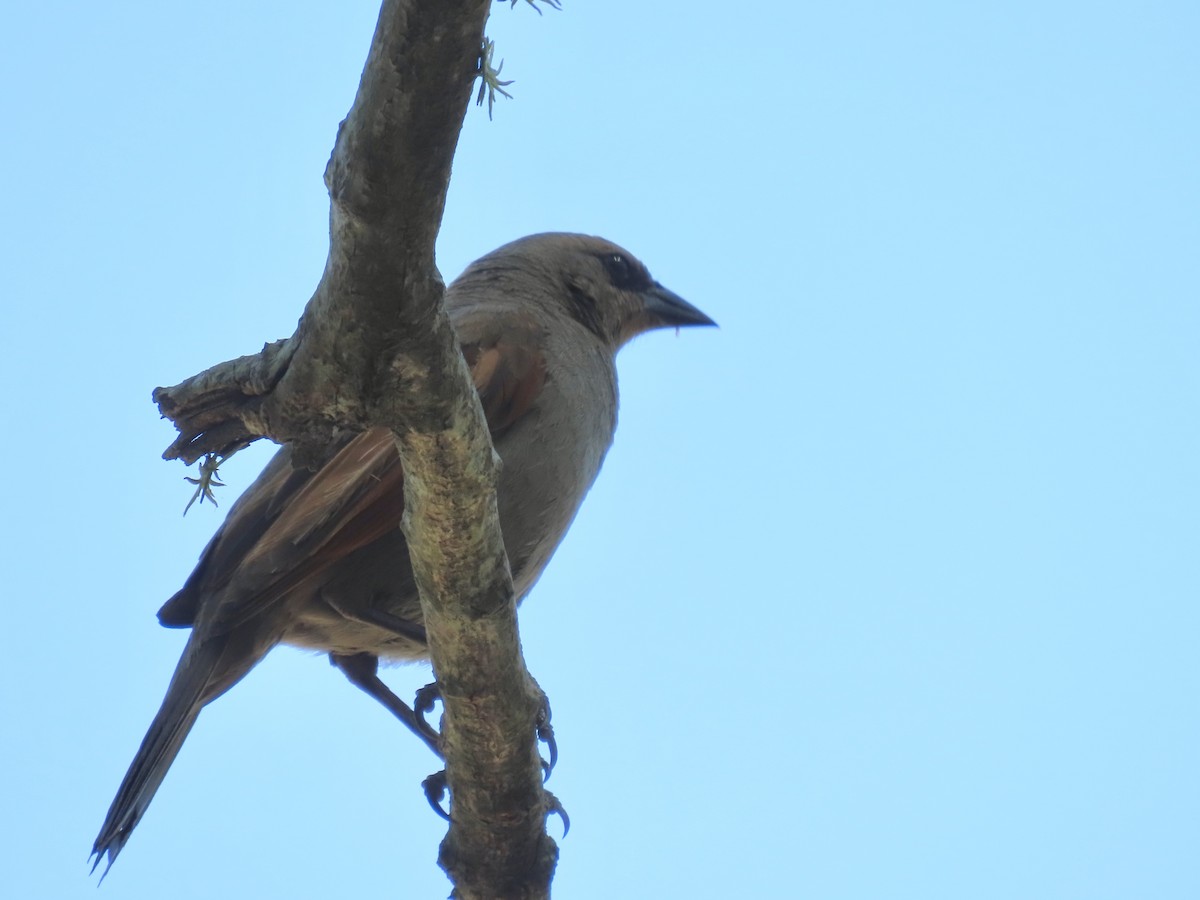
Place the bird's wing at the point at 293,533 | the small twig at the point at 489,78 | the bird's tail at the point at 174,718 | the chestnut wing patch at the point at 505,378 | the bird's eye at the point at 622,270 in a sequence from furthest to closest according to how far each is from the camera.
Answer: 1. the bird's eye at the point at 622,270
2. the chestnut wing patch at the point at 505,378
3. the bird's wing at the point at 293,533
4. the bird's tail at the point at 174,718
5. the small twig at the point at 489,78

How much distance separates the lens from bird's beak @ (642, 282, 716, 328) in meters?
7.31

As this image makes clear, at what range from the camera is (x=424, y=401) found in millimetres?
3447

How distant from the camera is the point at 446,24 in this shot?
2.70 metres

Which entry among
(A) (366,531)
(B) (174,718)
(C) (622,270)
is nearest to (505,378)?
(A) (366,531)

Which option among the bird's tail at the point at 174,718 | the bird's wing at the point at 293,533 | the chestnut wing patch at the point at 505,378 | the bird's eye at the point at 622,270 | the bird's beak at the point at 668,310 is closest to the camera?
the bird's tail at the point at 174,718

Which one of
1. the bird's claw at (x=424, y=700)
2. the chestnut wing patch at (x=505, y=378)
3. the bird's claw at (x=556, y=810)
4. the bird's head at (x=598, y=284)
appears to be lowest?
the bird's claw at (x=556, y=810)

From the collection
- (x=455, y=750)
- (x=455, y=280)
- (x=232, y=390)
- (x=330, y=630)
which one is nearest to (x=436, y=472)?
(x=232, y=390)

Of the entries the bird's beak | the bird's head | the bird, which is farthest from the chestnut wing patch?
the bird's beak

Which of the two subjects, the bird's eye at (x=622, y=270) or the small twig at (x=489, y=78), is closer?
the small twig at (x=489, y=78)

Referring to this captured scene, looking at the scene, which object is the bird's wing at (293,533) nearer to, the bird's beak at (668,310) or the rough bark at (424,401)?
the rough bark at (424,401)

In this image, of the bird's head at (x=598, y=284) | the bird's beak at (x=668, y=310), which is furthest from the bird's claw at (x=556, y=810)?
the bird's beak at (x=668, y=310)

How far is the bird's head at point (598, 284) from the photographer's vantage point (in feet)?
21.8

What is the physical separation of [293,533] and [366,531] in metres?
0.25

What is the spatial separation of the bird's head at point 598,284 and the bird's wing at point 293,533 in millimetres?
Result: 1681
